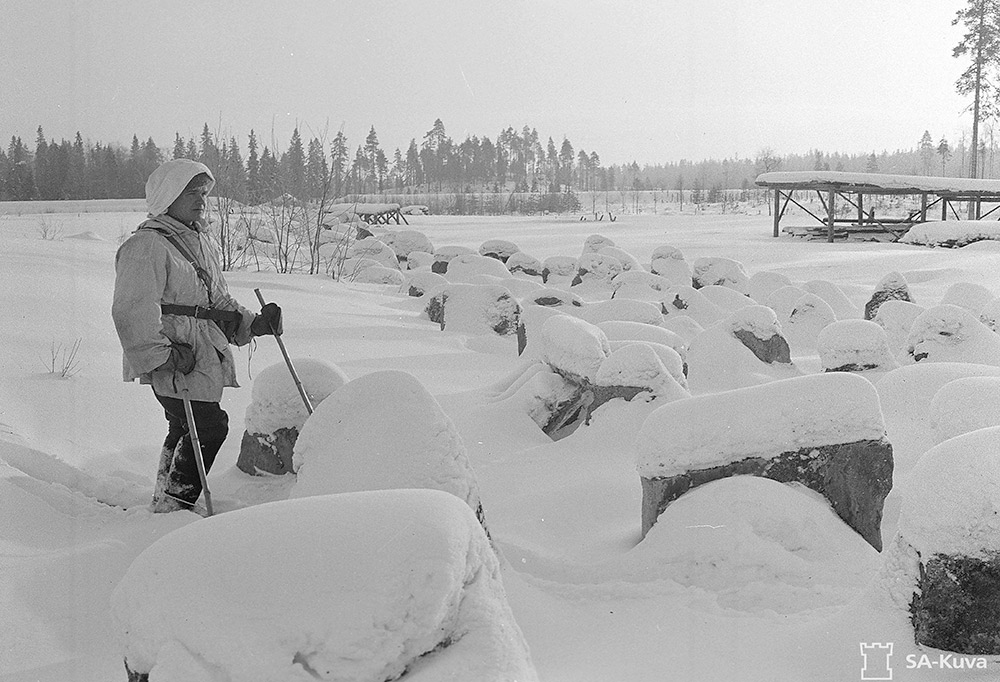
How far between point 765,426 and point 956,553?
120 cm

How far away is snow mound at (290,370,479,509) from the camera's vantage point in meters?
2.94

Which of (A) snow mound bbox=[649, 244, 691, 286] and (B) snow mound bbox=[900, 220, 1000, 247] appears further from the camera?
(B) snow mound bbox=[900, 220, 1000, 247]

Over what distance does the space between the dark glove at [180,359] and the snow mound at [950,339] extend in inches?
264

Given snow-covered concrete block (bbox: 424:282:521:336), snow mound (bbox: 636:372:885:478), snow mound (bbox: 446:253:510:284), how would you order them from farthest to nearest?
snow mound (bbox: 446:253:510:284), snow-covered concrete block (bbox: 424:282:521:336), snow mound (bbox: 636:372:885:478)

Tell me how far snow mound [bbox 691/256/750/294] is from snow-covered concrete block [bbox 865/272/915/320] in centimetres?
389

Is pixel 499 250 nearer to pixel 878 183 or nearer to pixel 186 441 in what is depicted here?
pixel 878 183

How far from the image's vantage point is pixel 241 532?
5.96ft

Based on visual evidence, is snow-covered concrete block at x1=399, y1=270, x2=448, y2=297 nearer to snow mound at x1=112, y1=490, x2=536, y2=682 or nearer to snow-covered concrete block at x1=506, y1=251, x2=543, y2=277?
snow-covered concrete block at x1=506, y1=251, x2=543, y2=277

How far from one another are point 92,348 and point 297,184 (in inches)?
334

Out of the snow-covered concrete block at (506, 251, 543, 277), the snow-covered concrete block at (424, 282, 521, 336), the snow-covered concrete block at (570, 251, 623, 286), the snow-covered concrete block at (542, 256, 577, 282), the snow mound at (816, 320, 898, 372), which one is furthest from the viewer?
the snow-covered concrete block at (506, 251, 543, 277)

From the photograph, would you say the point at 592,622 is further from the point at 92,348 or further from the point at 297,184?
the point at 297,184

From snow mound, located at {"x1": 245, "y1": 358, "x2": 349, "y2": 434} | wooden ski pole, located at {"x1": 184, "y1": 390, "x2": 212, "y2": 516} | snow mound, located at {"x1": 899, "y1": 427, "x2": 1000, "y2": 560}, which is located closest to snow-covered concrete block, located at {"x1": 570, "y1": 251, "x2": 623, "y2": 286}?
snow mound, located at {"x1": 245, "y1": 358, "x2": 349, "y2": 434}

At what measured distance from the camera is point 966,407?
418 centimetres

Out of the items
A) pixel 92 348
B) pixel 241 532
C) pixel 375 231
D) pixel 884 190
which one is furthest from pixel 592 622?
pixel 375 231
